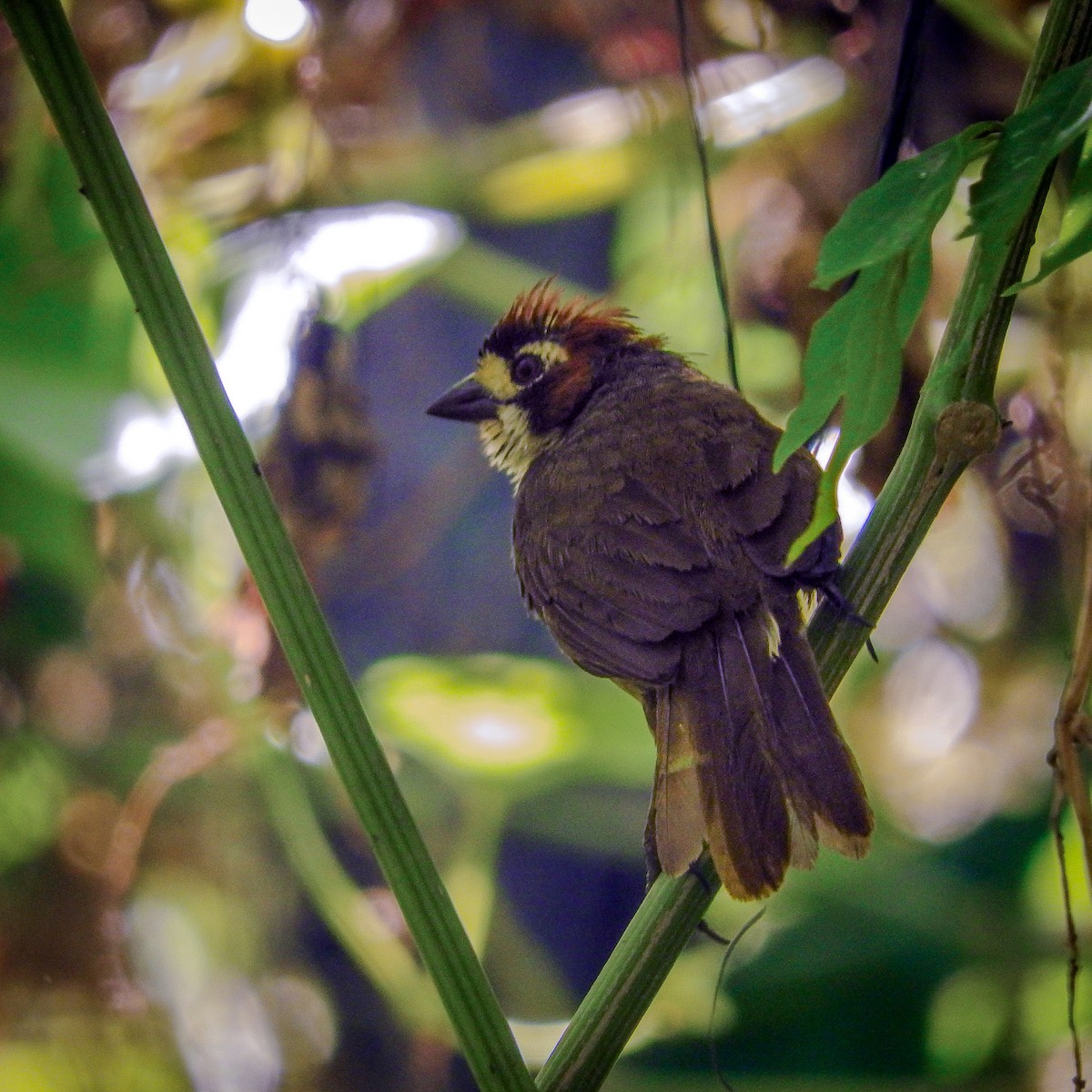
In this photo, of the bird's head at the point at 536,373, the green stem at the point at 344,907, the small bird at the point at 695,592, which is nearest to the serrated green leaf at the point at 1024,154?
the small bird at the point at 695,592

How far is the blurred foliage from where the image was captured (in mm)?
2391

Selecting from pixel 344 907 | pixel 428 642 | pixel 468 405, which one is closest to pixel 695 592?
pixel 468 405

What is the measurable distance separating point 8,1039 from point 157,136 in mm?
1957

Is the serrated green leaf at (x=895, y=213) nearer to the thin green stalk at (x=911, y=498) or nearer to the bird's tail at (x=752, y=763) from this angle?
the thin green stalk at (x=911, y=498)

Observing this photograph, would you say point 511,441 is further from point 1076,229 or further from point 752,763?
point 1076,229

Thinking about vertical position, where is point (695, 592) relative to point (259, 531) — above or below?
above

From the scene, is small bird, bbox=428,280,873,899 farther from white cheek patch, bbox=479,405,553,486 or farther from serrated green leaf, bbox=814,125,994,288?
serrated green leaf, bbox=814,125,994,288

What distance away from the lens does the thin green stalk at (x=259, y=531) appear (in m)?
0.97

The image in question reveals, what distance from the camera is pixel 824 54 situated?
2.63 meters

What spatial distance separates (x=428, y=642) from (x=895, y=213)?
2.09m

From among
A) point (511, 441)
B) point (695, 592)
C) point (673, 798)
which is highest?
point (511, 441)

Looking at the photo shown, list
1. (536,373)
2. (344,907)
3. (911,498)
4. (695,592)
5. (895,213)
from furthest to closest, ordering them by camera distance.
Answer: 1. (344,907)
2. (536,373)
3. (695,592)
4. (911,498)
5. (895,213)

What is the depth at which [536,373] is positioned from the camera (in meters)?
2.18

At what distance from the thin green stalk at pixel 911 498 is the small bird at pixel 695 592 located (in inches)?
4.7
